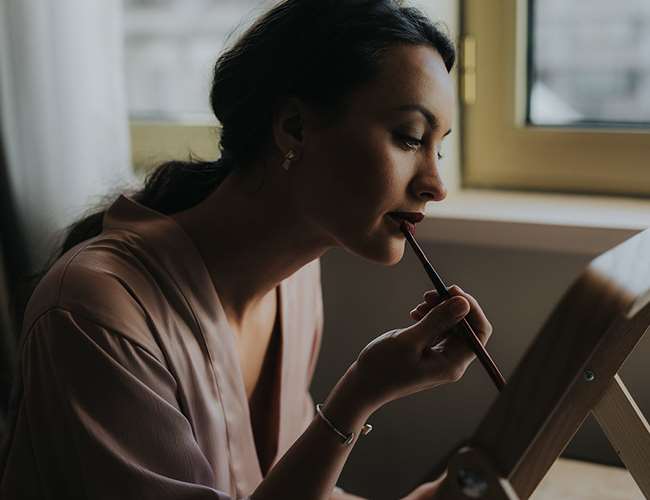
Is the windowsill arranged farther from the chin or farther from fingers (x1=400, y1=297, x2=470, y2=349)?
fingers (x1=400, y1=297, x2=470, y2=349)

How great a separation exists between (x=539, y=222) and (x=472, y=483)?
0.78m

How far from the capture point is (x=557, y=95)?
151cm

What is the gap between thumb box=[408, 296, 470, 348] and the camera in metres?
0.82

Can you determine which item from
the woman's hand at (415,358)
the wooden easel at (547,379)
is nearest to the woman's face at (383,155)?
the woman's hand at (415,358)

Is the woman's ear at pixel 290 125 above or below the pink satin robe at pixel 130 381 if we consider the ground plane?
above

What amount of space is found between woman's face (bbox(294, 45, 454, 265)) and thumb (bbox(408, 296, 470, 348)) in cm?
15

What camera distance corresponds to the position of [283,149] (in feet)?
3.27

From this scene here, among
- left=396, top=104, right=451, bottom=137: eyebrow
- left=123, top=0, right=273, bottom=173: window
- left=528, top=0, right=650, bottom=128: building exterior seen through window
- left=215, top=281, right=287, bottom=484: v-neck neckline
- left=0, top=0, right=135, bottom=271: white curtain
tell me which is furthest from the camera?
left=123, top=0, right=273, bottom=173: window

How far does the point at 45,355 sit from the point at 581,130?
92 cm

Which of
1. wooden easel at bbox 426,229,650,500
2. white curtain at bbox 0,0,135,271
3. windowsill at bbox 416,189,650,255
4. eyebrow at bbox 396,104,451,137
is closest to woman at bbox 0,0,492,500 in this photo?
eyebrow at bbox 396,104,451,137

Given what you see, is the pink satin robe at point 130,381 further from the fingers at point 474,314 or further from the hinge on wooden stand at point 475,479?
the hinge on wooden stand at point 475,479

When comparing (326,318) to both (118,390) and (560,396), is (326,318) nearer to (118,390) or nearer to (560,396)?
(118,390)

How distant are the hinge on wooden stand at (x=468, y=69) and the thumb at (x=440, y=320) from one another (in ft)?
2.52

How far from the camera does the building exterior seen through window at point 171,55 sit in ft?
6.07
